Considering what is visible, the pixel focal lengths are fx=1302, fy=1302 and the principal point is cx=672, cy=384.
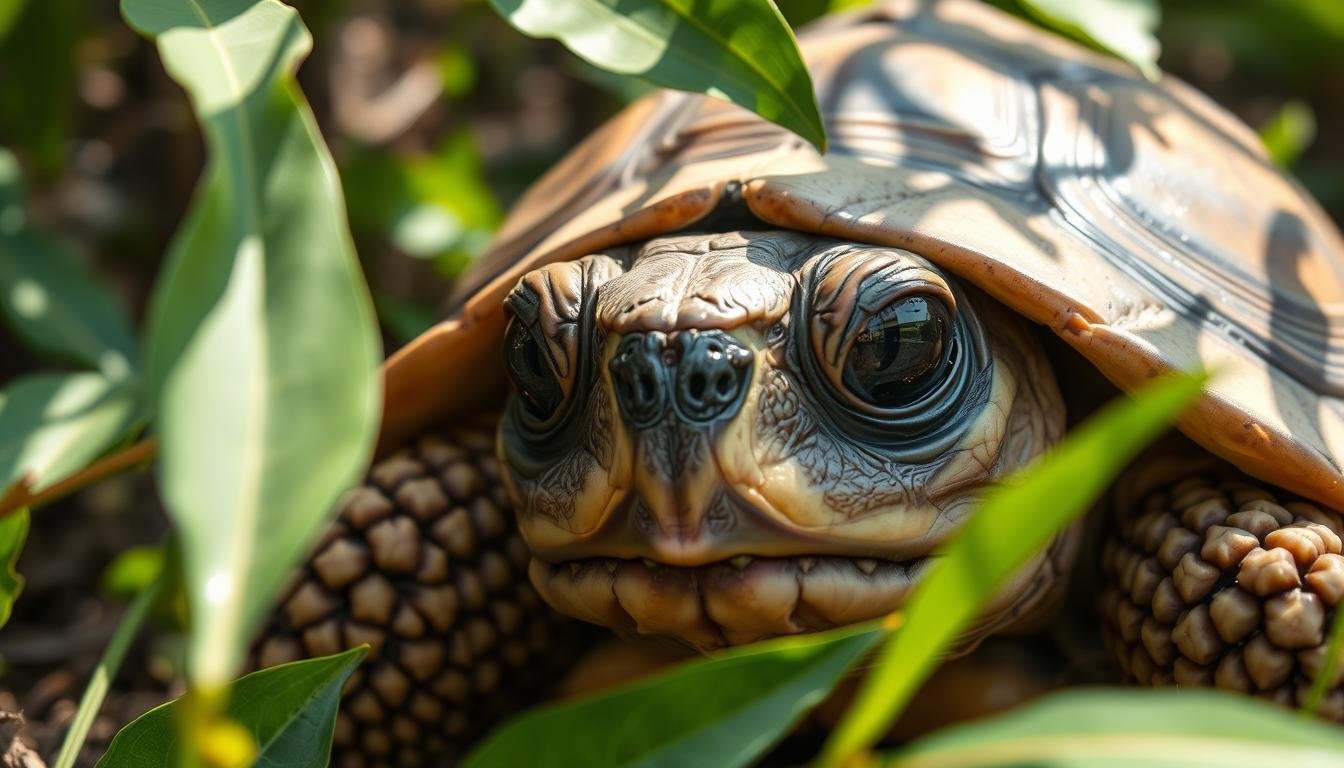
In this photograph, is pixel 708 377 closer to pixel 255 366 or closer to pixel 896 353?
pixel 896 353

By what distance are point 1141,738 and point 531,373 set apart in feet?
2.91

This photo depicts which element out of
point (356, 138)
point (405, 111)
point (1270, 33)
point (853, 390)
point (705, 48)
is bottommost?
point (405, 111)

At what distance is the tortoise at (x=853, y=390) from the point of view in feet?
4.45

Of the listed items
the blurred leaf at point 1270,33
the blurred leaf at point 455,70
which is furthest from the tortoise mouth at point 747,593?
the blurred leaf at point 1270,33

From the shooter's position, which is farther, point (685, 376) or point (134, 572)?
point (134, 572)

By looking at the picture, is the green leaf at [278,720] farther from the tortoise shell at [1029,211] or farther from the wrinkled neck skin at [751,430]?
the tortoise shell at [1029,211]

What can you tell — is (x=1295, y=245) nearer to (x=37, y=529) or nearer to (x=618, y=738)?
(x=618, y=738)

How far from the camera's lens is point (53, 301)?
7.80 ft

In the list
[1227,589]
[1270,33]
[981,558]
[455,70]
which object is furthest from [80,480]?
[1270,33]

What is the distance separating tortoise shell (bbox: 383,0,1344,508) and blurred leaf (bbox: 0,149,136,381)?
2.19 feet

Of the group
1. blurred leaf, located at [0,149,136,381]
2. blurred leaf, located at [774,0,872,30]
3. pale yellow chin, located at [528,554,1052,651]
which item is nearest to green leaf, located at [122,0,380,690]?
pale yellow chin, located at [528,554,1052,651]

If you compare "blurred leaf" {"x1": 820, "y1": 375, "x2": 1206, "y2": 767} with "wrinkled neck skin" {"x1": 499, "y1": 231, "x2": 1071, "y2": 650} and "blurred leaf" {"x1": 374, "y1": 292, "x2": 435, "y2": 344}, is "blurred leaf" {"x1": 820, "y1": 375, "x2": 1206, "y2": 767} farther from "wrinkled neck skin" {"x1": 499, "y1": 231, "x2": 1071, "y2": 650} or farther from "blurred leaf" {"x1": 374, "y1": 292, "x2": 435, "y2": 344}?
"blurred leaf" {"x1": 374, "y1": 292, "x2": 435, "y2": 344}

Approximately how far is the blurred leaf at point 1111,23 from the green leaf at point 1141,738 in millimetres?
1221

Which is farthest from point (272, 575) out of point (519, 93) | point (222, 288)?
point (519, 93)
